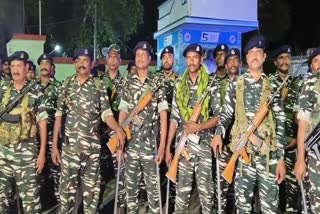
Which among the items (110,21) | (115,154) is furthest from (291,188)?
(110,21)

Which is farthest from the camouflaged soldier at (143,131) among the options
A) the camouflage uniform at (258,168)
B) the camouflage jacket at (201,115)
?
the camouflage uniform at (258,168)

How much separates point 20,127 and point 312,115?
3.33 meters

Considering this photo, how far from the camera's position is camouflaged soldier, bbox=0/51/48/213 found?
5.20 m

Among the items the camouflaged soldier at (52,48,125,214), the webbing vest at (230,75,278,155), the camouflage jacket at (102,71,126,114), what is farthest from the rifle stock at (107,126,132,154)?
the webbing vest at (230,75,278,155)

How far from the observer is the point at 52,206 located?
6.59m

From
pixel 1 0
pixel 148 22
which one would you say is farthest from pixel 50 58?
pixel 148 22

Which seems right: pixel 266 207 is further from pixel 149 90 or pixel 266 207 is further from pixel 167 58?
pixel 167 58

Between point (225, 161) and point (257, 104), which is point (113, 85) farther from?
point (257, 104)

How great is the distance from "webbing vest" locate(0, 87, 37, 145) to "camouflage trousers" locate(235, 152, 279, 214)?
2.52 meters

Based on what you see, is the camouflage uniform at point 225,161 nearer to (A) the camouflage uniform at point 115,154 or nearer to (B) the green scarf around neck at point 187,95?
(B) the green scarf around neck at point 187,95

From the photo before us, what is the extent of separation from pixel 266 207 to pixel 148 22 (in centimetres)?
2671

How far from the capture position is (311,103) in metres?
4.38

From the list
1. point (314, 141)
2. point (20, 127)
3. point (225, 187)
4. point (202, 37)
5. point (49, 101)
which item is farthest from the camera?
point (202, 37)

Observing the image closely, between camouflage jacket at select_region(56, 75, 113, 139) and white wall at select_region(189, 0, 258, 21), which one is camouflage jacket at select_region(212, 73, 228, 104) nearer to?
camouflage jacket at select_region(56, 75, 113, 139)
